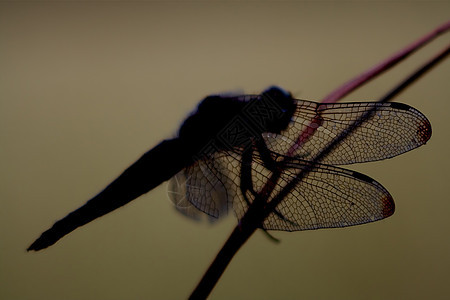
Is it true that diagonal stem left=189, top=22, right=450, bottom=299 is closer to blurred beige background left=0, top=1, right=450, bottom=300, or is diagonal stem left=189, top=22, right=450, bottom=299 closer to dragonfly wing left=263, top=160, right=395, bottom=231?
blurred beige background left=0, top=1, right=450, bottom=300

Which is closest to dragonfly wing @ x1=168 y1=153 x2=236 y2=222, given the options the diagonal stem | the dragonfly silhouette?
the dragonfly silhouette

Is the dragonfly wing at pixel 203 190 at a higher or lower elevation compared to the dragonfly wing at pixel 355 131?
lower

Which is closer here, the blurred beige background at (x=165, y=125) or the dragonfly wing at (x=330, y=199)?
the dragonfly wing at (x=330, y=199)

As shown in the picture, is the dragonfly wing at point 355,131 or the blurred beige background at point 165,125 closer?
the dragonfly wing at point 355,131

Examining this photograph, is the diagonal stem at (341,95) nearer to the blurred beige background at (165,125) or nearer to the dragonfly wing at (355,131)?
the blurred beige background at (165,125)

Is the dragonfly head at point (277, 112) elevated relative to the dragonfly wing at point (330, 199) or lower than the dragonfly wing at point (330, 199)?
elevated

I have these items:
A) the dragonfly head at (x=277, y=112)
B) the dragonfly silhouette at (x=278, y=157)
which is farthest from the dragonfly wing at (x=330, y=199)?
the dragonfly head at (x=277, y=112)

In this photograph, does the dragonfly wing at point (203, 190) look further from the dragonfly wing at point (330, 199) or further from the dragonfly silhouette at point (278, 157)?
the dragonfly wing at point (330, 199)
